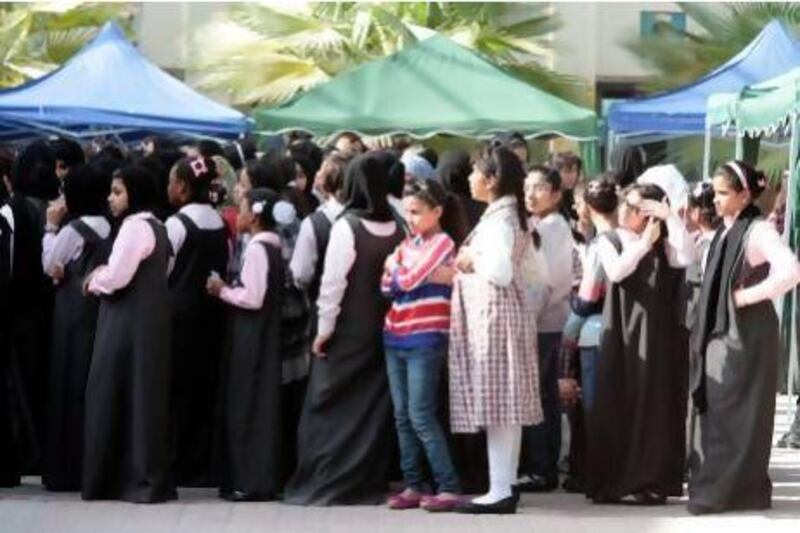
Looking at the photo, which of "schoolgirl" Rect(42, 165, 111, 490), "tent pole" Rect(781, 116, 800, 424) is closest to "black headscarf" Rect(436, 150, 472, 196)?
"schoolgirl" Rect(42, 165, 111, 490)

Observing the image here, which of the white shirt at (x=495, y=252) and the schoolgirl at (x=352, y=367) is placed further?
the schoolgirl at (x=352, y=367)

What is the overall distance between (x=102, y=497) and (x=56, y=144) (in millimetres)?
2889

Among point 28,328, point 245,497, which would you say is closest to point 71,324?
point 28,328

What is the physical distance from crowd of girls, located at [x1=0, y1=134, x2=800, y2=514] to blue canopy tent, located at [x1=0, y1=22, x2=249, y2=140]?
6.77 metres

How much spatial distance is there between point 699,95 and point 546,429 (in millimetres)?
8753

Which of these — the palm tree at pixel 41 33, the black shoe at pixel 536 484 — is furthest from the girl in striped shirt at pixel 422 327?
the palm tree at pixel 41 33

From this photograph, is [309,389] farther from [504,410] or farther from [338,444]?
[504,410]

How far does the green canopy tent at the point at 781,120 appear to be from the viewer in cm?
1454

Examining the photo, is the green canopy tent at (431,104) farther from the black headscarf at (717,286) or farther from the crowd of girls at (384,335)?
the black headscarf at (717,286)

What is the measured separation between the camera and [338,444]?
11664 mm

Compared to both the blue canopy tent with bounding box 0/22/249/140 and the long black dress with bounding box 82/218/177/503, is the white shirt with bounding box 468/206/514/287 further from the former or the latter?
the blue canopy tent with bounding box 0/22/249/140

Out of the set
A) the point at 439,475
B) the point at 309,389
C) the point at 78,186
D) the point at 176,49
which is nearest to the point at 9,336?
the point at 78,186

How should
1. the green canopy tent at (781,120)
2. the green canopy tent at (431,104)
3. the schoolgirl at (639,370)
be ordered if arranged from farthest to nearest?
the green canopy tent at (431,104) < the green canopy tent at (781,120) < the schoolgirl at (639,370)

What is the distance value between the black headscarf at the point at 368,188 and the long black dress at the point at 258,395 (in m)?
0.61
